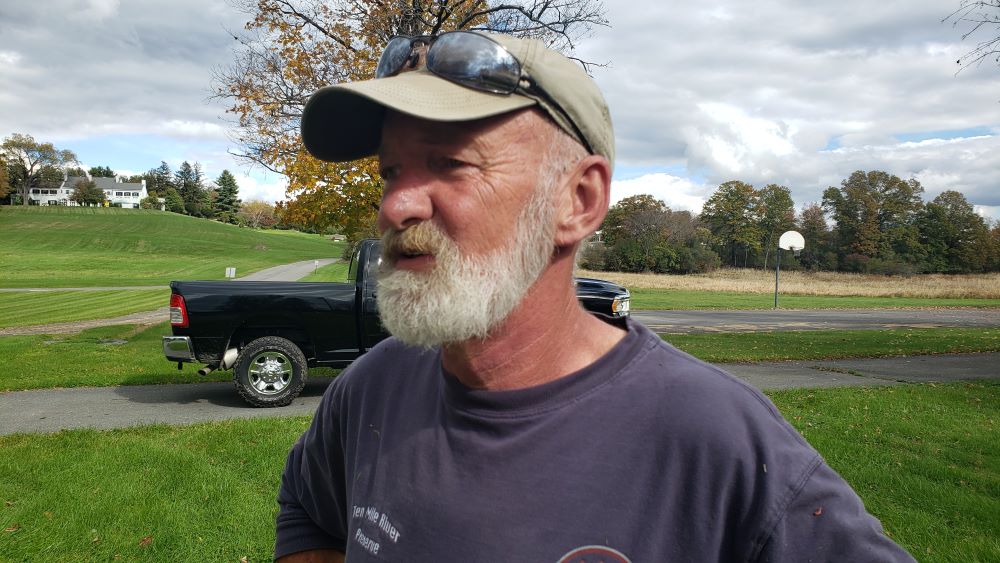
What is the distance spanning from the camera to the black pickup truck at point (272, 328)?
827 centimetres

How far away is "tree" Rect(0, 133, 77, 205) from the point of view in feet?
334

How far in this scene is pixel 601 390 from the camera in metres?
1.25

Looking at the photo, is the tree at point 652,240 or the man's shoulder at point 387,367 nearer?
the man's shoulder at point 387,367

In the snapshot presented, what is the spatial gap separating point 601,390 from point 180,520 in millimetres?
4215

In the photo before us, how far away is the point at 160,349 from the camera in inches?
500

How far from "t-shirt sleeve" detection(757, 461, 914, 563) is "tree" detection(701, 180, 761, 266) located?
7237cm

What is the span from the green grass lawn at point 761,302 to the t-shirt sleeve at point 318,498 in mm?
23394

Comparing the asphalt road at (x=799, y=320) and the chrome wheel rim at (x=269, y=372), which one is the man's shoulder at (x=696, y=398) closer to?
the chrome wheel rim at (x=269, y=372)

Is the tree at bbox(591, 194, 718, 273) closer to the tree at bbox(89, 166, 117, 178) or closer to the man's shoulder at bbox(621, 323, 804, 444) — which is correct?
the man's shoulder at bbox(621, 323, 804, 444)

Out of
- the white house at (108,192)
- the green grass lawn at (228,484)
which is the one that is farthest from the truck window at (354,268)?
the white house at (108,192)

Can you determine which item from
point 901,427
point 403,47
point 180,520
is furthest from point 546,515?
point 901,427

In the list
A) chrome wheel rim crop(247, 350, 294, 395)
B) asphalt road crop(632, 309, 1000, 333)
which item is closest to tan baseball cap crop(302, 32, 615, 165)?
chrome wheel rim crop(247, 350, 294, 395)

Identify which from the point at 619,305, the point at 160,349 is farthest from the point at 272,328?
the point at 160,349

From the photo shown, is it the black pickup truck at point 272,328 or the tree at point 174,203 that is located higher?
the tree at point 174,203
